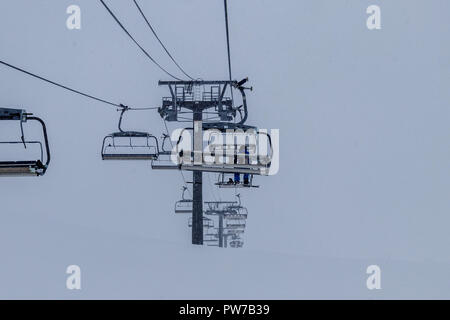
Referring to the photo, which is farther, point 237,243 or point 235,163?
point 237,243

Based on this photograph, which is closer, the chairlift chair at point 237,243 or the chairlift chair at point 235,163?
the chairlift chair at point 235,163

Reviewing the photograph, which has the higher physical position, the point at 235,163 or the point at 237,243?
the point at 235,163

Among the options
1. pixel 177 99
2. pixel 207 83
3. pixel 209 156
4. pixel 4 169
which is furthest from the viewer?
pixel 177 99

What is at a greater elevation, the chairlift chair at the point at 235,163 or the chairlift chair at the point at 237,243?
the chairlift chair at the point at 235,163

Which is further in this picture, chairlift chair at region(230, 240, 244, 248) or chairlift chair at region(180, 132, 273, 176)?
chairlift chair at region(230, 240, 244, 248)

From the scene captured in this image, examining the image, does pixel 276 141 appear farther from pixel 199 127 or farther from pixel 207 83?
pixel 207 83

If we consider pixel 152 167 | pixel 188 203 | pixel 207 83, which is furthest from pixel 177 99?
pixel 188 203

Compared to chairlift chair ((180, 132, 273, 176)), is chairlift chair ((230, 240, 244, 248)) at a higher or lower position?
lower
